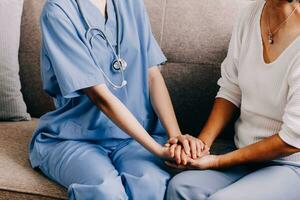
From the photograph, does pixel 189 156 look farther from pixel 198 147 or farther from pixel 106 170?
pixel 106 170

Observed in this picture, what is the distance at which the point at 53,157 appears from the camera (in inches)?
54.1

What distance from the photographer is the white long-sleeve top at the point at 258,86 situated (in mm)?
1188

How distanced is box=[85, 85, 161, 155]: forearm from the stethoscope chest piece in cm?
8

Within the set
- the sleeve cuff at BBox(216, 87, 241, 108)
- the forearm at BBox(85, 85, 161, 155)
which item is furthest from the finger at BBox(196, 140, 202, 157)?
the sleeve cuff at BBox(216, 87, 241, 108)

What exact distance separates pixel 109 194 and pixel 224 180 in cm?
29

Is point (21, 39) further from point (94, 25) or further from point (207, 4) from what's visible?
point (207, 4)

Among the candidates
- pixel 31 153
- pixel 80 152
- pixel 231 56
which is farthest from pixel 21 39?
pixel 231 56

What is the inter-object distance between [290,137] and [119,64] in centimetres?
50

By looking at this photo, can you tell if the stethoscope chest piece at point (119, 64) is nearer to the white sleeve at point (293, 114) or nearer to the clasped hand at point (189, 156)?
the clasped hand at point (189, 156)

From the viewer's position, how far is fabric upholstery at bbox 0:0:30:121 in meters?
1.72

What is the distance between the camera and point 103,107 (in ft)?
4.40

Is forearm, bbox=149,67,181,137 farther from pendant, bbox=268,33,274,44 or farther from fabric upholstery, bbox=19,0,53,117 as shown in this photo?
fabric upholstery, bbox=19,0,53,117

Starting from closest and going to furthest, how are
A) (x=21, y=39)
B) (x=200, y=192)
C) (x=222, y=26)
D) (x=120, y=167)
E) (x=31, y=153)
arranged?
(x=200, y=192) → (x=120, y=167) → (x=31, y=153) → (x=222, y=26) → (x=21, y=39)

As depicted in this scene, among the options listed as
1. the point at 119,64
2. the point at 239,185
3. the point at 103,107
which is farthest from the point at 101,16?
the point at 239,185
